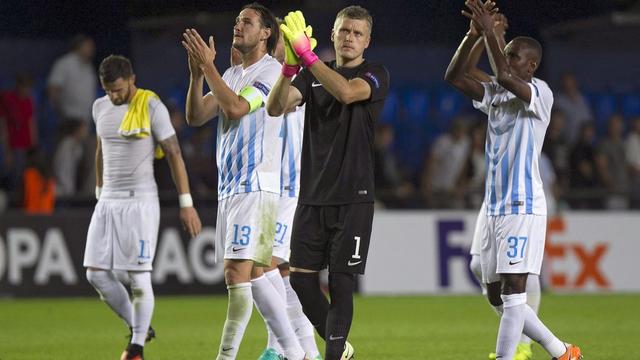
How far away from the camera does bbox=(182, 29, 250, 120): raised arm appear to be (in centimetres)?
823

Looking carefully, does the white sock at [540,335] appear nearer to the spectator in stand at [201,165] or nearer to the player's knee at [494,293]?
the player's knee at [494,293]

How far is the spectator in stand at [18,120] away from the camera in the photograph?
18.7m

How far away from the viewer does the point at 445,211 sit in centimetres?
1812

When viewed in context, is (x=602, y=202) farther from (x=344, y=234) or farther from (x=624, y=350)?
(x=344, y=234)

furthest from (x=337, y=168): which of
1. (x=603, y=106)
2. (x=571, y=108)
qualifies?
(x=603, y=106)

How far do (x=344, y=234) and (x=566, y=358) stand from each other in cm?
214

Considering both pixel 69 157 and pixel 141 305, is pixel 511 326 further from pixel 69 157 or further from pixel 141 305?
pixel 69 157

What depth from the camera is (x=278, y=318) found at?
865cm

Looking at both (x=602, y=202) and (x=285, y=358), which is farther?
(x=602, y=202)

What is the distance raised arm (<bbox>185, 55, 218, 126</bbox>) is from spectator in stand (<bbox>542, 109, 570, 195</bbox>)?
432 inches

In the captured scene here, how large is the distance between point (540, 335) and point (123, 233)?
11.0 ft

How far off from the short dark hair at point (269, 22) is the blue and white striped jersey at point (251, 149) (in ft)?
0.82

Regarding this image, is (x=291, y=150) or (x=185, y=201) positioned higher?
(x=291, y=150)

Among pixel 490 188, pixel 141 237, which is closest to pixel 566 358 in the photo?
pixel 490 188
